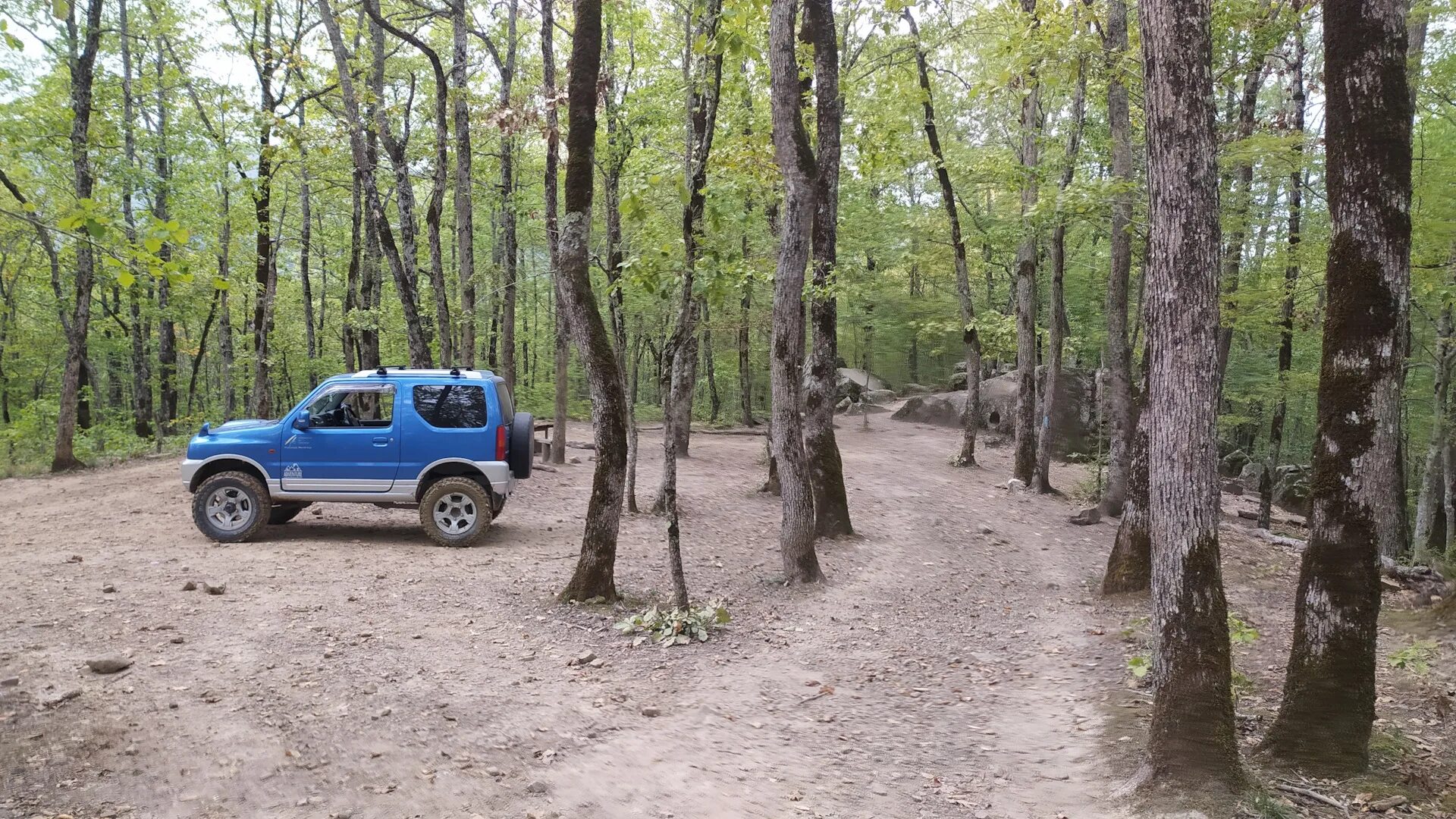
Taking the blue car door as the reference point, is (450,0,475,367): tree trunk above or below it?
above

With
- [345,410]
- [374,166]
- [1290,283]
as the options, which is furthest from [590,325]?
[1290,283]

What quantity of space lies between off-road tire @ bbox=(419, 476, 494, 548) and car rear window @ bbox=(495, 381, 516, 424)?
91cm

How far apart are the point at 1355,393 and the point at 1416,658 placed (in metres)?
2.86

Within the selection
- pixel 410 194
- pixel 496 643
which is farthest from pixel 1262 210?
pixel 410 194

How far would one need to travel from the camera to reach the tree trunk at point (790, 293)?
340 inches

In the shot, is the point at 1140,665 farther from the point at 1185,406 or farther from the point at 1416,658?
the point at 1416,658

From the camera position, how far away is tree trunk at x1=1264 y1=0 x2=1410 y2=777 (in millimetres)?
4109

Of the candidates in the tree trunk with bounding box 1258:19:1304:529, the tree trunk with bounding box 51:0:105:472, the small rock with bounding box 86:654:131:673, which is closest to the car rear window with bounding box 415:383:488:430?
the small rock with bounding box 86:654:131:673

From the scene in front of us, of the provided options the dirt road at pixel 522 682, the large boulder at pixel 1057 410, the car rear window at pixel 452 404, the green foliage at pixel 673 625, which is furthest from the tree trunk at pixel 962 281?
the green foliage at pixel 673 625

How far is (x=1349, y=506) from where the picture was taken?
13.5 ft

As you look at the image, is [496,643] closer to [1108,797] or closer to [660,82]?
[1108,797]

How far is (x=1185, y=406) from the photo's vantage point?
4.11 m

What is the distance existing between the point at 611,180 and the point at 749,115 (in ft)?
11.0

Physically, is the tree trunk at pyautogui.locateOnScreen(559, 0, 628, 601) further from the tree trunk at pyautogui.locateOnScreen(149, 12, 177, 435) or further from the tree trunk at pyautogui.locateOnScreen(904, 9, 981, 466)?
the tree trunk at pyautogui.locateOnScreen(904, 9, 981, 466)
